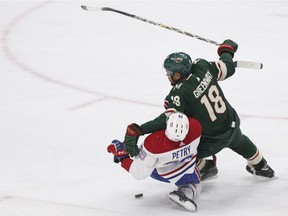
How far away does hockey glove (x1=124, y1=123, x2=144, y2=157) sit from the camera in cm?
420

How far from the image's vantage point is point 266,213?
14.2 ft

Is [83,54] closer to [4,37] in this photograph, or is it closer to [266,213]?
[4,37]

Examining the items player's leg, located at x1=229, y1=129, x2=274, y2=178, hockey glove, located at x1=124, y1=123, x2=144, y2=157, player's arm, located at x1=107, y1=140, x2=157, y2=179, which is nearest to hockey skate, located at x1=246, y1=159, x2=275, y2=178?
player's leg, located at x1=229, y1=129, x2=274, y2=178

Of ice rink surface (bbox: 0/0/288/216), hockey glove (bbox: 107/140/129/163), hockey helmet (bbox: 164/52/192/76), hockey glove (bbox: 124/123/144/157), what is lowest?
ice rink surface (bbox: 0/0/288/216)

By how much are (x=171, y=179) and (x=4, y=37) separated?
3703 mm

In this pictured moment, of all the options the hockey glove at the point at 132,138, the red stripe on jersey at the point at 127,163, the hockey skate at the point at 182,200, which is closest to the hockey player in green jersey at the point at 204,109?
the hockey glove at the point at 132,138

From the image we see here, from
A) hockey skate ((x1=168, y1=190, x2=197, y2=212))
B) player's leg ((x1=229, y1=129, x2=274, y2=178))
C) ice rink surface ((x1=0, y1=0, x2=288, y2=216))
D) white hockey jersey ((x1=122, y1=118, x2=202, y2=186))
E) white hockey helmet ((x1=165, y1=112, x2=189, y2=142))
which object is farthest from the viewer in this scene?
player's leg ((x1=229, y1=129, x2=274, y2=178))

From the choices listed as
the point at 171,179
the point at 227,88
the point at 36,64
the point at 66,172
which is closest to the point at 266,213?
the point at 171,179

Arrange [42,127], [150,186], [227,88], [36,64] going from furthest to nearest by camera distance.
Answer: [36,64]
[227,88]
[42,127]
[150,186]

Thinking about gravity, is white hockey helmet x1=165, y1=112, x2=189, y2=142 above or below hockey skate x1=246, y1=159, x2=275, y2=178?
above

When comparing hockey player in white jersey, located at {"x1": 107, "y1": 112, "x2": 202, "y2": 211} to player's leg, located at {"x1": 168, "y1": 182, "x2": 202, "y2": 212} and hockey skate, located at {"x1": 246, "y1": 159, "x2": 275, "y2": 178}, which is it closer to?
player's leg, located at {"x1": 168, "y1": 182, "x2": 202, "y2": 212}

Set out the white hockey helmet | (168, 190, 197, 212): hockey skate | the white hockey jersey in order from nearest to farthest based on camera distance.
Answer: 1. the white hockey helmet
2. the white hockey jersey
3. (168, 190, 197, 212): hockey skate

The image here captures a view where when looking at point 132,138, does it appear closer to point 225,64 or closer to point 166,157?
point 166,157

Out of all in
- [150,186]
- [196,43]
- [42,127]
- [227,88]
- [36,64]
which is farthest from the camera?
[196,43]
